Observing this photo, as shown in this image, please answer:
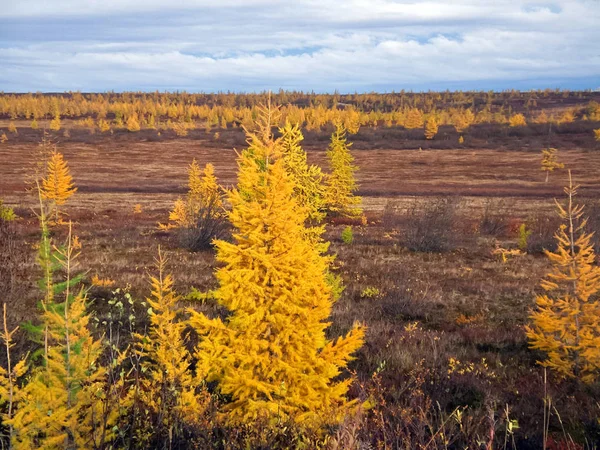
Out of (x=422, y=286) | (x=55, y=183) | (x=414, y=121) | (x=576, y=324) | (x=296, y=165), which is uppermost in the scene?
(x=414, y=121)

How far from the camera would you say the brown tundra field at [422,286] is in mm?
5902

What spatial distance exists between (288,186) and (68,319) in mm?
3031

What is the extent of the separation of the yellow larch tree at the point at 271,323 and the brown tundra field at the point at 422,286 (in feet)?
2.34

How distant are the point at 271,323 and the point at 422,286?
9.68 meters

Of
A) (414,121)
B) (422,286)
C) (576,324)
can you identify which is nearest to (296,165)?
(422,286)

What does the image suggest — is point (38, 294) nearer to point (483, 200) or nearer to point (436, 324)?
point (436, 324)

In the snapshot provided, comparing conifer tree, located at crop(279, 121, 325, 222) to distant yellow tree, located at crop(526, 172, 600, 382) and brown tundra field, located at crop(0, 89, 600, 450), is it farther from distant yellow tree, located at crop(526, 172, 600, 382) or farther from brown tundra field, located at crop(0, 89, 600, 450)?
distant yellow tree, located at crop(526, 172, 600, 382)

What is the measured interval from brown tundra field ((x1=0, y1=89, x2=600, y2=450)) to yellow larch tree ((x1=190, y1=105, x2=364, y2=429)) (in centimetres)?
71

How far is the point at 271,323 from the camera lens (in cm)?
581

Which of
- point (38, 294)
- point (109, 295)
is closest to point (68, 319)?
point (109, 295)

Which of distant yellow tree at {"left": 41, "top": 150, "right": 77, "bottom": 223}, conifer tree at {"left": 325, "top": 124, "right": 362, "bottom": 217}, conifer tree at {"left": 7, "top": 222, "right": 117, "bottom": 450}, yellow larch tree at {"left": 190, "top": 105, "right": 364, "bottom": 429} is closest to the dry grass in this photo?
yellow larch tree at {"left": 190, "top": 105, "right": 364, "bottom": 429}

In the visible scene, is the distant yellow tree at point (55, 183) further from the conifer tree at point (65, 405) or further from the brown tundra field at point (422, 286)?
the conifer tree at point (65, 405)

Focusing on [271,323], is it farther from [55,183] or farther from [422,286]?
[55,183]

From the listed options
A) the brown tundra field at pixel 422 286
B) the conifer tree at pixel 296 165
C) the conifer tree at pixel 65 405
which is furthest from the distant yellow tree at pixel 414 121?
the conifer tree at pixel 65 405
